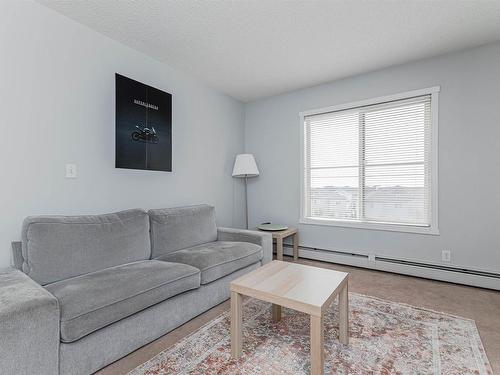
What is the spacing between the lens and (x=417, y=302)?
7.64ft

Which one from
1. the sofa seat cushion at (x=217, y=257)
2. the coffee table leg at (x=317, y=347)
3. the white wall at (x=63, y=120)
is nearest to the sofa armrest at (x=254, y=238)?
the sofa seat cushion at (x=217, y=257)

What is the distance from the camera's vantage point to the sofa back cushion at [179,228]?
2.50 meters

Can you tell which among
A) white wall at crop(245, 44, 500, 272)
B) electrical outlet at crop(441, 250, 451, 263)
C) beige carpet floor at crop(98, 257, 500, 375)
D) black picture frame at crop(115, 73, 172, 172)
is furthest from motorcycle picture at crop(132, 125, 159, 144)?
electrical outlet at crop(441, 250, 451, 263)

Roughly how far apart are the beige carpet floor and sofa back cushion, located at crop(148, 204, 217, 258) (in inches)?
29.4

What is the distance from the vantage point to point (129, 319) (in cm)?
161

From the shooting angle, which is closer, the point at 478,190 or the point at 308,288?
the point at 308,288

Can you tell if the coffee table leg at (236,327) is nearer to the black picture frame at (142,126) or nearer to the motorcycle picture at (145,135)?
the black picture frame at (142,126)

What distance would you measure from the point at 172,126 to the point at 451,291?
343 cm

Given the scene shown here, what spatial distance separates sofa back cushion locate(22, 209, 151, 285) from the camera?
1.72m

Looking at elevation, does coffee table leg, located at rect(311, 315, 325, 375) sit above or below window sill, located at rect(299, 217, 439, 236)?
below

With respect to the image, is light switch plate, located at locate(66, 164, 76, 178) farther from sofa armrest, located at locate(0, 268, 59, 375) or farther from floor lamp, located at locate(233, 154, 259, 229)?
floor lamp, located at locate(233, 154, 259, 229)

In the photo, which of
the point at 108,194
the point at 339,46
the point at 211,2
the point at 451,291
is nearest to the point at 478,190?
the point at 451,291

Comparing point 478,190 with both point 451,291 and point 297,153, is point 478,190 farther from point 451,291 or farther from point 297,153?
point 297,153

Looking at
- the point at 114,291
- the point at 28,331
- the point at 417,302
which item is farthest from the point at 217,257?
the point at 417,302
